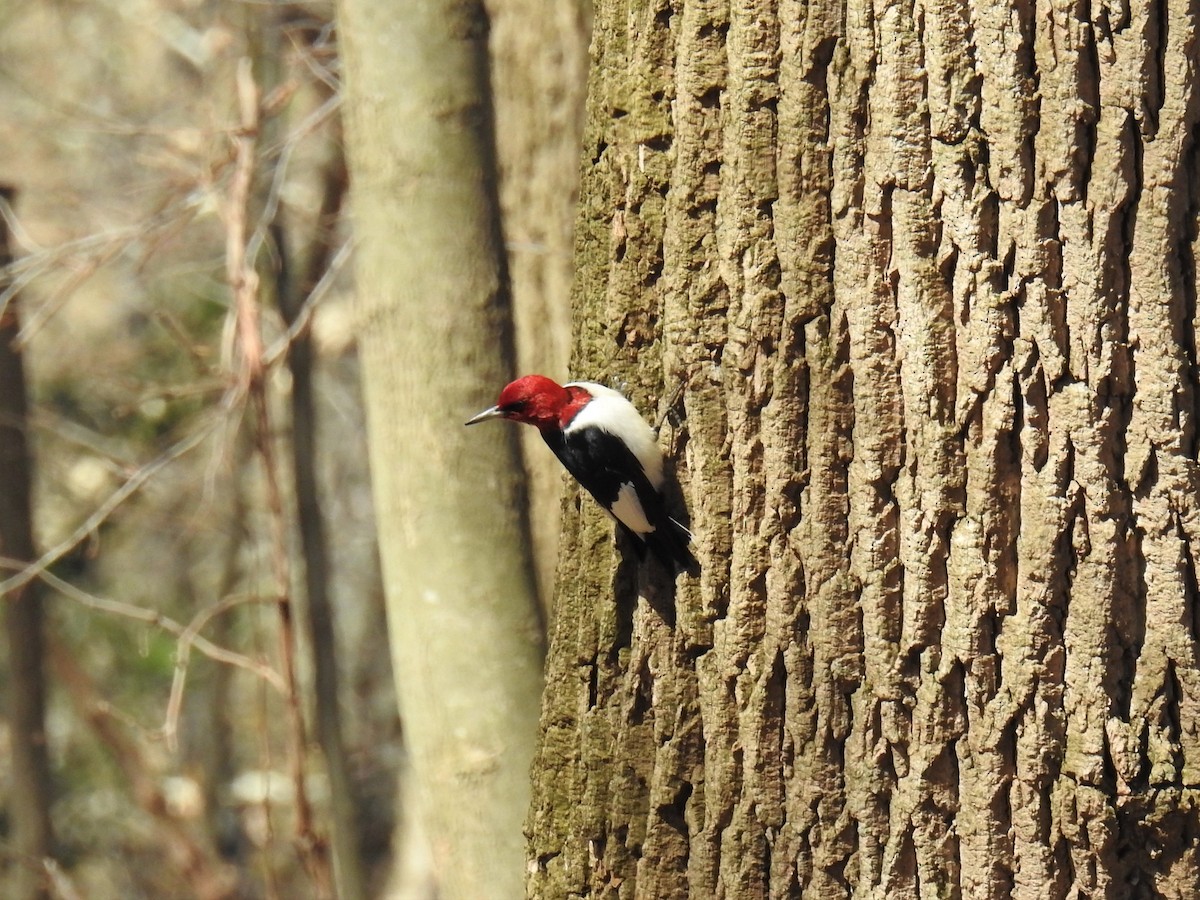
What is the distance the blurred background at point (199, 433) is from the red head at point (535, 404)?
0.47 metres

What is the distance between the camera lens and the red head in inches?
105

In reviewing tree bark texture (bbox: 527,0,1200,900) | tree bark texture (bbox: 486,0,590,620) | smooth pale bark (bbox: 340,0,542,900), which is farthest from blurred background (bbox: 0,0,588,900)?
tree bark texture (bbox: 527,0,1200,900)

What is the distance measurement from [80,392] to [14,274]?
3607 mm

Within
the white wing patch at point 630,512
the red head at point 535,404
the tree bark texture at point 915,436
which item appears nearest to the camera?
the tree bark texture at point 915,436

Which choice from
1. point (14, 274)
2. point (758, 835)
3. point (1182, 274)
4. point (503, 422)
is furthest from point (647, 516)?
point (14, 274)

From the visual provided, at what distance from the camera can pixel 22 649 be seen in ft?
16.5

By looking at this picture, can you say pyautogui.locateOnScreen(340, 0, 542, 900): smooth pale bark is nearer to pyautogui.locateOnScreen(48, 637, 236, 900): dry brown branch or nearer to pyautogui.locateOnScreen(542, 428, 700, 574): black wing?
pyautogui.locateOnScreen(542, 428, 700, 574): black wing

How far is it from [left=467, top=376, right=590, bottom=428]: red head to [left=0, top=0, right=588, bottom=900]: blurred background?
0.47 meters

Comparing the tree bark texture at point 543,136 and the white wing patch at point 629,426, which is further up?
the tree bark texture at point 543,136

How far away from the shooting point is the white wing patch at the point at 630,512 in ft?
6.74

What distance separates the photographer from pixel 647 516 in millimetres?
2113

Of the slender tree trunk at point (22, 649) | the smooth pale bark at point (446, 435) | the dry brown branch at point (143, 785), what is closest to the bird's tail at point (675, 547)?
the smooth pale bark at point (446, 435)

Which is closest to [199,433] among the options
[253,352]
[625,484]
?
[253,352]

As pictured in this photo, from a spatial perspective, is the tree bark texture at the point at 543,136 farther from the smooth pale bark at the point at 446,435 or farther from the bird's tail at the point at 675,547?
the bird's tail at the point at 675,547
